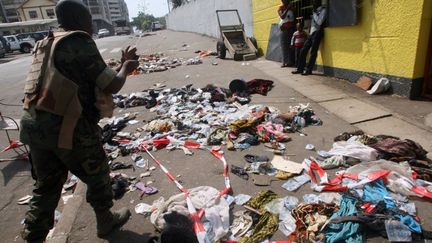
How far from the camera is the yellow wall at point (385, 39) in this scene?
4.91m

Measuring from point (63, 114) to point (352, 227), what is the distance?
2355 millimetres

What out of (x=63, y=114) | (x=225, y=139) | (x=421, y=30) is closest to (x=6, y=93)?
(x=225, y=139)

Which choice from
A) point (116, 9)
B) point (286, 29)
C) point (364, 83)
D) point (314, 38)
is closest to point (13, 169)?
point (364, 83)

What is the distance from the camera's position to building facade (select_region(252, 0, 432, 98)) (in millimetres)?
4953

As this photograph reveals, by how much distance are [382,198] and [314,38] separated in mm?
5579

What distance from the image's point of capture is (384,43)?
555 cm

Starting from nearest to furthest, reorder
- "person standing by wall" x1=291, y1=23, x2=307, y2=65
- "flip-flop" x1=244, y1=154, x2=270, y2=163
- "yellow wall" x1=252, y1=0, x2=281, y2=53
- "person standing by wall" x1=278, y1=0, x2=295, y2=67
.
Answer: "flip-flop" x1=244, y1=154, x2=270, y2=163
"person standing by wall" x1=291, y1=23, x2=307, y2=65
"person standing by wall" x1=278, y1=0, x2=295, y2=67
"yellow wall" x1=252, y1=0, x2=281, y2=53

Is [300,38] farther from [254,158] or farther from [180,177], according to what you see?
[180,177]

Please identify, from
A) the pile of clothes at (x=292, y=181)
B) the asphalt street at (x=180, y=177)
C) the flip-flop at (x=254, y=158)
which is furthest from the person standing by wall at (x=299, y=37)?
the flip-flop at (x=254, y=158)

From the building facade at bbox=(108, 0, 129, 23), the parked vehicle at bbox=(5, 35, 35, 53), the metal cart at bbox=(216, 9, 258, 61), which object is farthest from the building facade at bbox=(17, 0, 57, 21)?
the metal cart at bbox=(216, 9, 258, 61)

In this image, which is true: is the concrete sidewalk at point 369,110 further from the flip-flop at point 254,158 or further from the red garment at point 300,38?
the flip-flop at point 254,158

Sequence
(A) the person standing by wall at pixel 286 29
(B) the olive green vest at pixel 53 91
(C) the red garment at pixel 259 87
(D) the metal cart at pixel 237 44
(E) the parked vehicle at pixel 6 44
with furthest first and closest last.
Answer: (E) the parked vehicle at pixel 6 44, (D) the metal cart at pixel 237 44, (A) the person standing by wall at pixel 286 29, (C) the red garment at pixel 259 87, (B) the olive green vest at pixel 53 91

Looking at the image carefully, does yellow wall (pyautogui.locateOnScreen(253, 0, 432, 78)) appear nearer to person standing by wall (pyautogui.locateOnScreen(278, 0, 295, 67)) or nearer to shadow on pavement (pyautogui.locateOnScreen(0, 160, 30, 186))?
person standing by wall (pyautogui.locateOnScreen(278, 0, 295, 67))

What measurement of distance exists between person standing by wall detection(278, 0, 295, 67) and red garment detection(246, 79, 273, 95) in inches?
103
